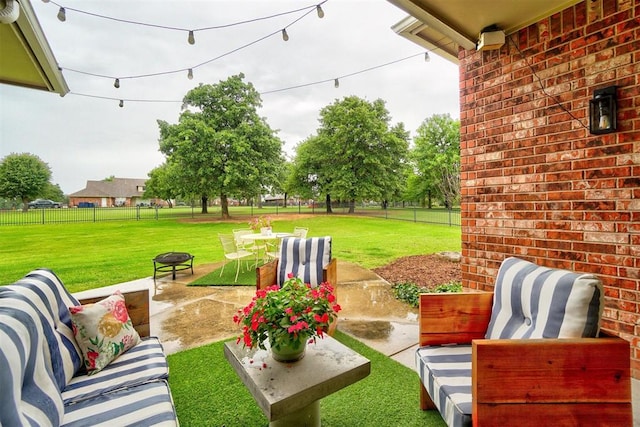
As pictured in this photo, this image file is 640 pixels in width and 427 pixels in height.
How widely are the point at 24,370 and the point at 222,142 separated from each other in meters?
14.7

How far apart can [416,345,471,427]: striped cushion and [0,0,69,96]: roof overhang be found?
3.69m

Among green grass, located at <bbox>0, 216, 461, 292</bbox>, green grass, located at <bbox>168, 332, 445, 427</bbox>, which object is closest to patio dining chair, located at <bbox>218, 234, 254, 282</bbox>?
green grass, located at <bbox>0, 216, 461, 292</bbox>

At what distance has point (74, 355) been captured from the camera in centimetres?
164

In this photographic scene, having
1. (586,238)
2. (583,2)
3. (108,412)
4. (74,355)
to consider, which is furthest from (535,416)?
(583,2)

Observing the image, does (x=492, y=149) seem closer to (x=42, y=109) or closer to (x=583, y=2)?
(x=583, y=2)

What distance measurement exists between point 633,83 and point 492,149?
0.92m

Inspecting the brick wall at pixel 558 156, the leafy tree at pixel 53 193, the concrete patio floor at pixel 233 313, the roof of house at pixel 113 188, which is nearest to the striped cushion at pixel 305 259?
the concrete patio floor at pixel 233 313

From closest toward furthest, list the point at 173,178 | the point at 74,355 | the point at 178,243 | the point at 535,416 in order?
the point at 535,416 < the point at 74,355 < the point at 178,243 < the point at 173,178

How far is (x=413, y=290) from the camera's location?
159 inches

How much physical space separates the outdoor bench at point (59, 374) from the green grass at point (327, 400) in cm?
43

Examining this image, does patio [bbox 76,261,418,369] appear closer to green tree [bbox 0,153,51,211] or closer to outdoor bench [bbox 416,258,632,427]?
outdoor bench [bbox 416,258,632,427]

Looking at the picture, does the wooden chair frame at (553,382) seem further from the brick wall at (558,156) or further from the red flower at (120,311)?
the red flower at (120,311)

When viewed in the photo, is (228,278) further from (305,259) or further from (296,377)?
(296,377)

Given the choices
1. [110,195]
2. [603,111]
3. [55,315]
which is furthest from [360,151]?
[110,195]
